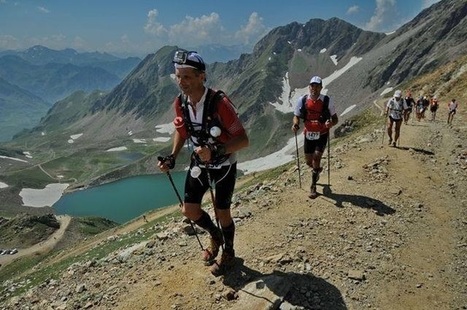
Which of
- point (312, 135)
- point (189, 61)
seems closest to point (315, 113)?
point (312, 135)

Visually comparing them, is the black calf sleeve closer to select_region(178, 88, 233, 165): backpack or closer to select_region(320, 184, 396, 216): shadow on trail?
select_region(178, 88, 233, 165): backpack

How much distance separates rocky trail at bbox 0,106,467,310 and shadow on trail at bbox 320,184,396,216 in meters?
0.04

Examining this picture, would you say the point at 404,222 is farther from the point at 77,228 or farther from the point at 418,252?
the point at 77,228

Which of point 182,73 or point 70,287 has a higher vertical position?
point 182,73

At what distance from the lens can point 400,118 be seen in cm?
2517

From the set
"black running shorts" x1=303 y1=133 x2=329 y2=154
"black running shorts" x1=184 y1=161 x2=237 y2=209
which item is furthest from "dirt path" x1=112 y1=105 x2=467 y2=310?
"black running shorts" x1=184 y1=161 x2=237 y2=209

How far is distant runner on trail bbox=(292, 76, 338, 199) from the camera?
573 inches

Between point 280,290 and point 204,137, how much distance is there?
12.4 ft

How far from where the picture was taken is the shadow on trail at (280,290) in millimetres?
8719

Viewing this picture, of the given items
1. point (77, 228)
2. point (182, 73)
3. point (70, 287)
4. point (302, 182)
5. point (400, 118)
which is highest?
point (182, 73)

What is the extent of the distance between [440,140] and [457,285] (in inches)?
Answer: 713

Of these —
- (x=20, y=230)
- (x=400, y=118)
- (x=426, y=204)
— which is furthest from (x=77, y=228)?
(x=426, y=204)

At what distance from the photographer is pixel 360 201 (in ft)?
49.0

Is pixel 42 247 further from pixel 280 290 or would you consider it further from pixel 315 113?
pixel 280 290
